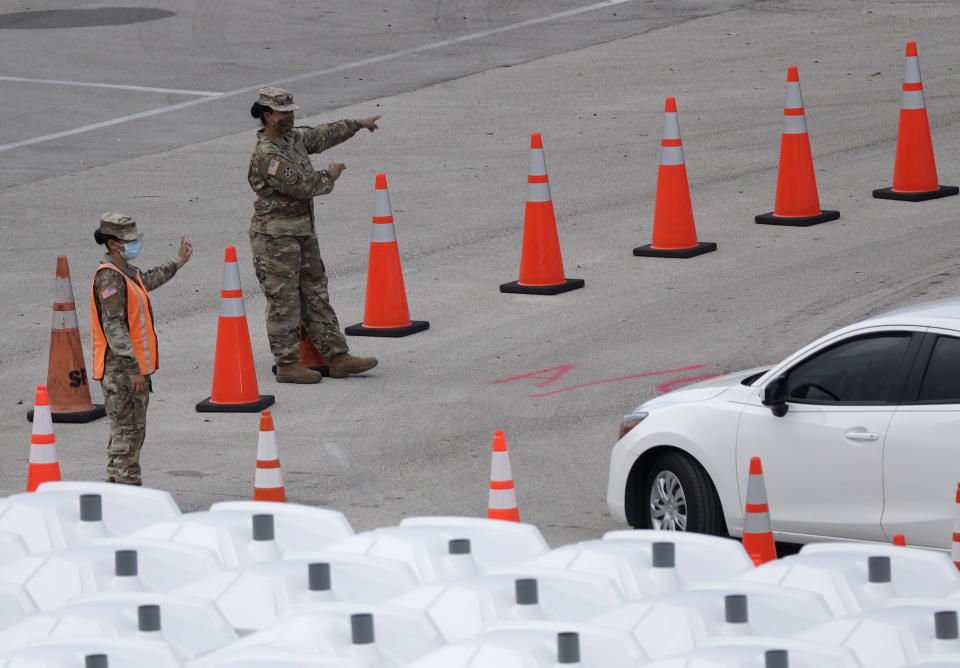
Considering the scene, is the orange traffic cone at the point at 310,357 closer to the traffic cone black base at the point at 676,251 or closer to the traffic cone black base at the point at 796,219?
the traffic cone black base at the point at 676,251

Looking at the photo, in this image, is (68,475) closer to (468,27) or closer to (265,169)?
(265,169)

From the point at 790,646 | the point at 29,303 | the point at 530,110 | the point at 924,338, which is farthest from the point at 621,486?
the point at 530,110

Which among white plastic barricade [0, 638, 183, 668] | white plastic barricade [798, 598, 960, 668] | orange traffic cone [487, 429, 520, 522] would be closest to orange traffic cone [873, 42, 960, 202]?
orange traffic cone [487, 429, 520, 522]

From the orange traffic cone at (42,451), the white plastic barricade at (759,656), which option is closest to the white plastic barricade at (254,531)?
the white plastic barricade at (759,656)

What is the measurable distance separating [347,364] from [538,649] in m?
8.60

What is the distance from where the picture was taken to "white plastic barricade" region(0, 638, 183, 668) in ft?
12.4

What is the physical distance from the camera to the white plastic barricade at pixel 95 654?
12.4ft

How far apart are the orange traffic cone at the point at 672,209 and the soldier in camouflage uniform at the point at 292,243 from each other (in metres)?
3.42

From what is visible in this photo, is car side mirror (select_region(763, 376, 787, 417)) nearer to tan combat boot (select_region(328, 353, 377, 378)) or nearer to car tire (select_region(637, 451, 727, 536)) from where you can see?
car tire (select_region(637, 451, 727, 536))

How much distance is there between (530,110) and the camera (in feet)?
68.7

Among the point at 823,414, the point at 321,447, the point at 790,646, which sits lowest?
the point at 321,447

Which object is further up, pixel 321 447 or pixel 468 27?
pixel 468 27

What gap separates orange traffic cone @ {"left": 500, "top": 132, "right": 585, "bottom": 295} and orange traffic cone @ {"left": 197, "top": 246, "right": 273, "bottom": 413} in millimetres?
3128

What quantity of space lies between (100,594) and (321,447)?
21.1ft
